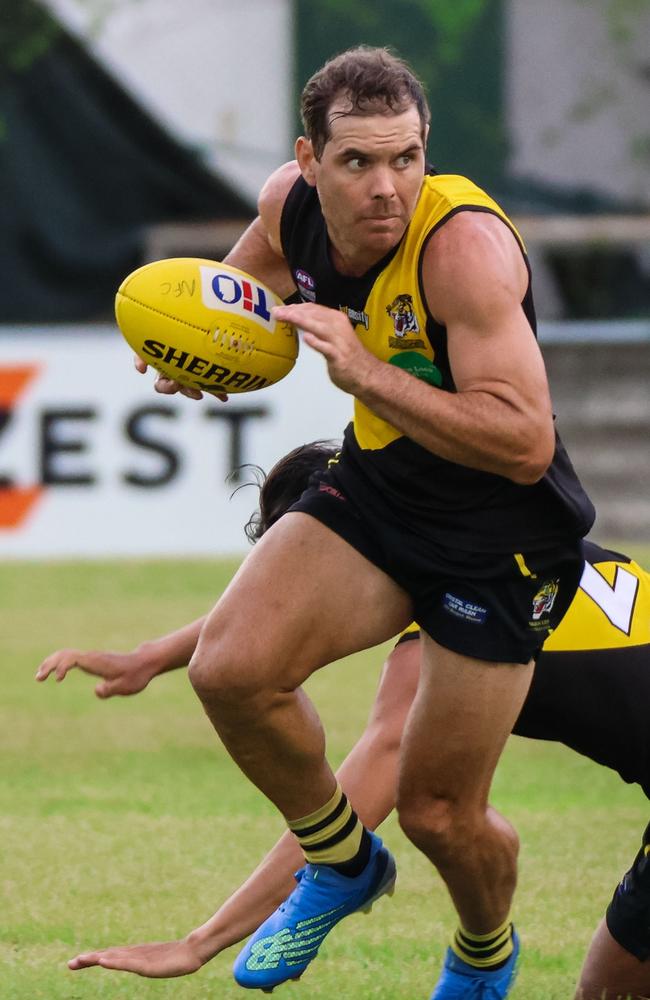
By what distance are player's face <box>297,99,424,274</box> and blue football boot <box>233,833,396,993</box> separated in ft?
4.87

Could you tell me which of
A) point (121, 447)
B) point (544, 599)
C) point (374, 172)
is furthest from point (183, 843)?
point (121, 447)

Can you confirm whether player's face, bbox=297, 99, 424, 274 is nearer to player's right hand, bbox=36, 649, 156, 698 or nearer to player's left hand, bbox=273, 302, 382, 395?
player's left hand, bbox=273, 302, 382, 395

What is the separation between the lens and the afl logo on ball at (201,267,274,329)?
4.53 m

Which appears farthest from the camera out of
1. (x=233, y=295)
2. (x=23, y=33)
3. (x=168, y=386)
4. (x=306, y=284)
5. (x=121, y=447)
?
(x=23, y=33)

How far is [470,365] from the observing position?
394 centimetres

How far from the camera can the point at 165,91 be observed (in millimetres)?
15914

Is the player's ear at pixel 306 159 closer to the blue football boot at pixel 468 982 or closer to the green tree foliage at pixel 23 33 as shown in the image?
the blue football boot at pixel 468 982

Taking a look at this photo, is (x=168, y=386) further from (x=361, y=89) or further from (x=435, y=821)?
(x=435, y=821)

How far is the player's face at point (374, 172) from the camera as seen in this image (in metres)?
4.04

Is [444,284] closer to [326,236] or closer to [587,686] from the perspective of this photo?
[326,236]

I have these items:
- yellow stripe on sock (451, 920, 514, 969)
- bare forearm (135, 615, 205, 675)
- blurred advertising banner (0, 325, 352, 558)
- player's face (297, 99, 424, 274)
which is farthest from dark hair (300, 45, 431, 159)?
blurred advertising banner (0, 325, 352, 558)

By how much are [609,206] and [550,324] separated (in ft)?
4.13

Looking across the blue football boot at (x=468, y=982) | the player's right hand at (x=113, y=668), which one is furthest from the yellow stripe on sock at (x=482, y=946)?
the player's right hand at (x=113, y=668)

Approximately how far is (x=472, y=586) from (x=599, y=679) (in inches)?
19.5
